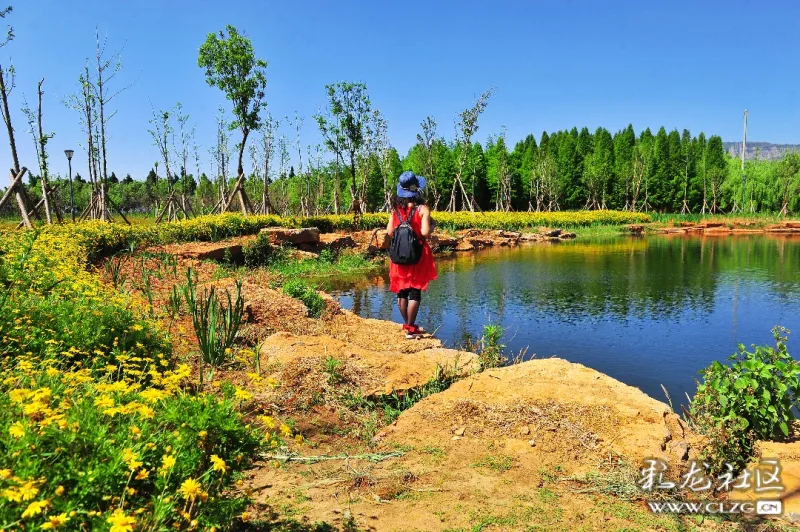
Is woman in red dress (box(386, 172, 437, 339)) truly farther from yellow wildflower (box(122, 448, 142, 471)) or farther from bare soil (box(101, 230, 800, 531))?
yellow wildflower (box(122, 448, 142, 471))

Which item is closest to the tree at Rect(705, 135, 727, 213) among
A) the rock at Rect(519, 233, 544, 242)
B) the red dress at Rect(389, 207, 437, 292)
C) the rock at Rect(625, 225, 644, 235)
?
the rock at Rect(625, 225, 644, 235)

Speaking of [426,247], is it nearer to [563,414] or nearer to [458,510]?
[563,414]

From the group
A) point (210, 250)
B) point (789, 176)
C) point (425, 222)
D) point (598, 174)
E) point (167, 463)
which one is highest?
point (598, 174)

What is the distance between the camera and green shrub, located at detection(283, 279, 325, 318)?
23.3ft

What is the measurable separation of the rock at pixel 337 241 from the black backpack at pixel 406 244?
11.3 meters

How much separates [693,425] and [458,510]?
2186 millimetres

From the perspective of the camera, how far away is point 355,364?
4.65 m

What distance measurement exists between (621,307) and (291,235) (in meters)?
9.19

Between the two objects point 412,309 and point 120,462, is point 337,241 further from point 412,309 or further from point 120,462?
point 120,462

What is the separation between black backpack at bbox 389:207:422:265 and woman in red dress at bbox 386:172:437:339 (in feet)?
0.23

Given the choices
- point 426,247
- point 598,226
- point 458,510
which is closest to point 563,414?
point 458,510

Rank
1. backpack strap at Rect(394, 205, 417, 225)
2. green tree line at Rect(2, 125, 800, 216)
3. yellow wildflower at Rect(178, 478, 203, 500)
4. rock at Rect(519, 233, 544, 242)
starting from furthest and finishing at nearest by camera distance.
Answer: green tree line at Rect(2, 125, 800, 216) < rock at Rect(519, 233, 544, 242) < backpack strap at Rect(394, 205, 417, 225) < yellow wildflower at Rect(178, 478, 203, 500)

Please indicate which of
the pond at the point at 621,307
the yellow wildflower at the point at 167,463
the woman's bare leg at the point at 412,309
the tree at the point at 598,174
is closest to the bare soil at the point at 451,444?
the yellow wildflower at the point at 167,463

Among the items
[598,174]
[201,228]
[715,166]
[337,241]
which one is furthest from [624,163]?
[201,228]
